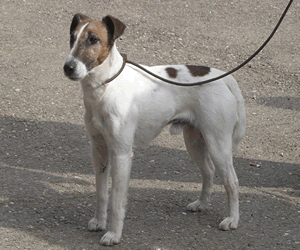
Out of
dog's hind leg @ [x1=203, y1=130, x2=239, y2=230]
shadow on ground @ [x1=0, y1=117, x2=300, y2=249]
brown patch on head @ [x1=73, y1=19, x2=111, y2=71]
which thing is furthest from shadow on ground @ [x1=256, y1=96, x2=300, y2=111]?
brown patch on head @ [x1=73, y1=19, x2=111, y2=71]

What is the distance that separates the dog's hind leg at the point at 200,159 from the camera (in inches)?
201

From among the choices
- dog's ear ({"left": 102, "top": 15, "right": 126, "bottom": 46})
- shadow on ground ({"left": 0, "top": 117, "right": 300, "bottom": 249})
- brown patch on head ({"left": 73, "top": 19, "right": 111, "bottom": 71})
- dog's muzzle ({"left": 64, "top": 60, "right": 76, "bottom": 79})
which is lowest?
shadow on ground ({"left": 0, "top": 117, "right": 300, "bottom": 249})

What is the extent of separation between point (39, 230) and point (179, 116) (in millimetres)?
1710

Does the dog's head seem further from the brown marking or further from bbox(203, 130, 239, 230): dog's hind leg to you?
bbox(203, 130, 239, 230): dog's hind leg

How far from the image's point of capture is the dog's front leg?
4.35m

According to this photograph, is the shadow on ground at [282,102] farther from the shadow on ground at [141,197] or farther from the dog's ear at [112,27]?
the dog's ear at [112,27]

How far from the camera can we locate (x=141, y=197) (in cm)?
557

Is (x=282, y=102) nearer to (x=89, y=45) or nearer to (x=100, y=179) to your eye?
(x=100, y=179)

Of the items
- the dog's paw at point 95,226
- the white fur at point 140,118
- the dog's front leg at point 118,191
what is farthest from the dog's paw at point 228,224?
the dog's paw at point 95,226

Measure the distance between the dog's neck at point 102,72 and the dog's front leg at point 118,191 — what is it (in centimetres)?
64

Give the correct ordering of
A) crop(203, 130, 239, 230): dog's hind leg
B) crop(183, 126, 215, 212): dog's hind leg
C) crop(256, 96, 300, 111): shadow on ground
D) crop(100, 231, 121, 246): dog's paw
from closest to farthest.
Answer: crop(100, 231, 121, 246): dog's paw < crop(203, 130, 239, 230): dog's hind leg < crop(183, 126, 215, 212): dog's hind leg < crop(256, 96, 300, 111): shadow on ground

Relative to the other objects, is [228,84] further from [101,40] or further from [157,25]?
[157,25]

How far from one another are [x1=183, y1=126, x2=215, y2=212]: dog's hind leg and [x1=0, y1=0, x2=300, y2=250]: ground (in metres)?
0.12

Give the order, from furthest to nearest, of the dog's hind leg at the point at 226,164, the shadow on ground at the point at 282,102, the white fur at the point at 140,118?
the shadow on ground at the point at 282,102, the dog's hind leg at the point at 226,164, the white fur at the point at 140,118
